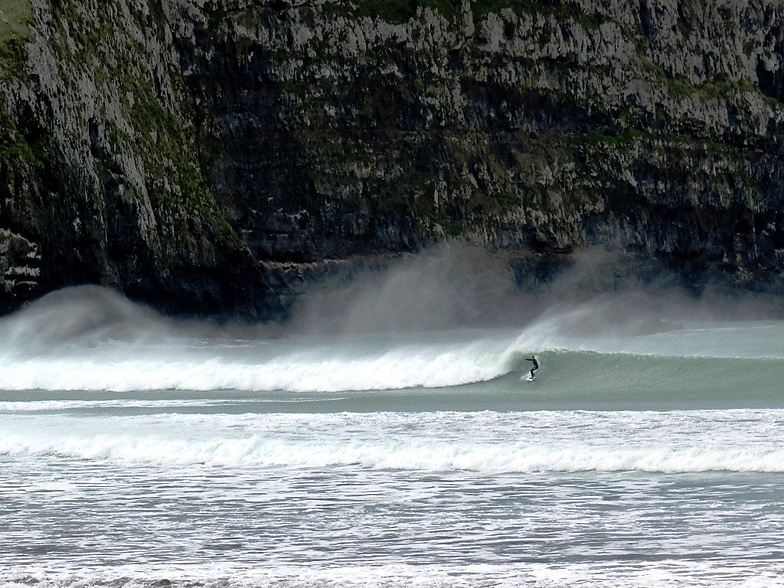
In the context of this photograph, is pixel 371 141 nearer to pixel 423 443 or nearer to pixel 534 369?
pixel 534 369

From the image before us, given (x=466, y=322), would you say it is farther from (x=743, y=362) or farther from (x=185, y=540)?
(x=185, y=540)

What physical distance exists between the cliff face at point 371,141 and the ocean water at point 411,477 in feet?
54.3

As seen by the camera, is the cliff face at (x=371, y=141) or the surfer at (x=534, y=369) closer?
the surfer at (x=534, y=369)

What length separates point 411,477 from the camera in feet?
54.3

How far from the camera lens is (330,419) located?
22547 mm

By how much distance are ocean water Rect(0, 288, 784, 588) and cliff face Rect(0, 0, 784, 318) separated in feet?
54.3

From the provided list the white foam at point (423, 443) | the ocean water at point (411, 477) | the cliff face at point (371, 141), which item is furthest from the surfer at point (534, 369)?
the cliff face at point (371, 141)

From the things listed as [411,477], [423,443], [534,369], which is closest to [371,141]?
[534,369]

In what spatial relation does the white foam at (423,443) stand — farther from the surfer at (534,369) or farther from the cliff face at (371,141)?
the cliff face at (371,141)

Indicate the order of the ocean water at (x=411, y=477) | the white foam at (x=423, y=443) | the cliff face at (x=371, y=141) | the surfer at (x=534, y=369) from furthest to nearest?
the cliff face at (x=371, y=141) → the surfer at (x=534, y=369) → the white foam at (x=423, y=443) → the ocean water at (x=411, y=477)

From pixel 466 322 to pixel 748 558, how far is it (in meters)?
54.2

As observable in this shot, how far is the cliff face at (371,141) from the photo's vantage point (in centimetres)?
4725

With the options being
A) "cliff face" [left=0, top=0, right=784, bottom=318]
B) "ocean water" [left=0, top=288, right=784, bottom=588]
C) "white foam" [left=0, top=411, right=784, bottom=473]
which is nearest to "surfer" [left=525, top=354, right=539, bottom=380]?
"ocean water" [left=0, top=288, right=784, bottom=588]

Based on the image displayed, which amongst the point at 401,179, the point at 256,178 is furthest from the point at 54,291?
Answer: the point at 401,179
